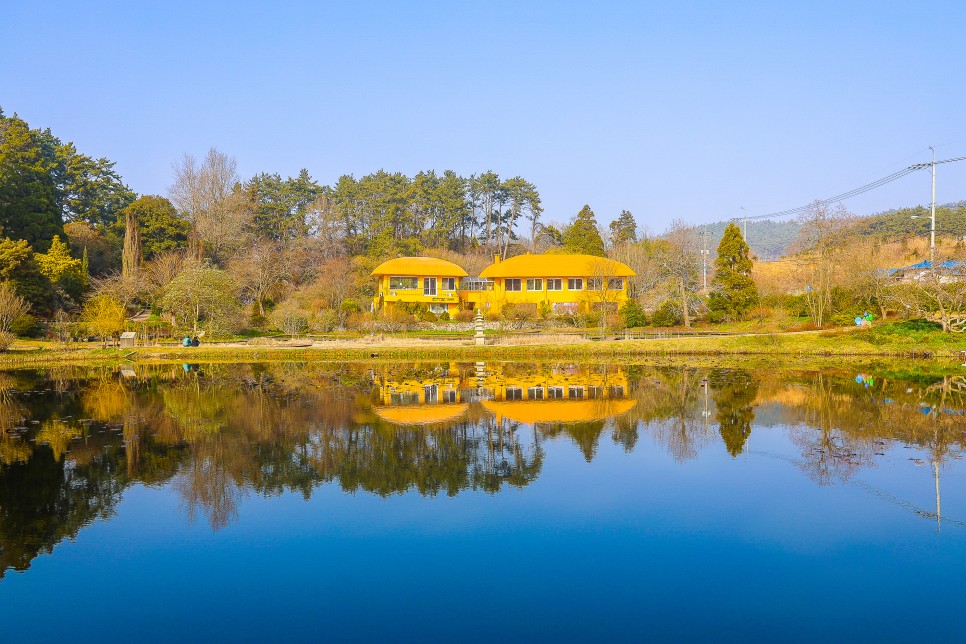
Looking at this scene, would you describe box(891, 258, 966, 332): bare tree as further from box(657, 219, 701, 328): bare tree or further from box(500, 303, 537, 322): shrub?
box(500, 303, 537, 322): shrub

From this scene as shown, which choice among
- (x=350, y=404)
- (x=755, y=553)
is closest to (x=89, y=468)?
(x=350, y=404)

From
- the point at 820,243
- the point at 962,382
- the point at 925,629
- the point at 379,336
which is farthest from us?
the point at 820,243

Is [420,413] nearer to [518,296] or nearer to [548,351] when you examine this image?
[548,351]

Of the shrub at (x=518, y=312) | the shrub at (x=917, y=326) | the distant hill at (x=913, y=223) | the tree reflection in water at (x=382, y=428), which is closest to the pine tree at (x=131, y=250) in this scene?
the tree reflection in water at (x=382, y=428)

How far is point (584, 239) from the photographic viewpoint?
64438 mm

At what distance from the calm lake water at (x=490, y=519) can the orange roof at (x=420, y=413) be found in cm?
14

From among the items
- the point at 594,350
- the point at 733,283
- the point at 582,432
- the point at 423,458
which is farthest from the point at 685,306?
the point at 423,458

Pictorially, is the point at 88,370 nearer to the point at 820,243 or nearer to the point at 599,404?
the point at 599,404

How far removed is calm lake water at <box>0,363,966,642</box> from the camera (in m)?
7.71

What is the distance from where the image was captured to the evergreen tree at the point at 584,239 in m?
63.9

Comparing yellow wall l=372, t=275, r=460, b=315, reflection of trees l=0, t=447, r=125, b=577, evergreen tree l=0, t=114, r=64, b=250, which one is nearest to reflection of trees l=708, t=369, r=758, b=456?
reflection of trees l=0, t=447, r=125, b=577

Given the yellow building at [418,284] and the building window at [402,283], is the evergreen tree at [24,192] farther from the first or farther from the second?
the building window at [402,283]

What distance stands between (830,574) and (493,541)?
4.36m

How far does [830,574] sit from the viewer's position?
8.66 meters
